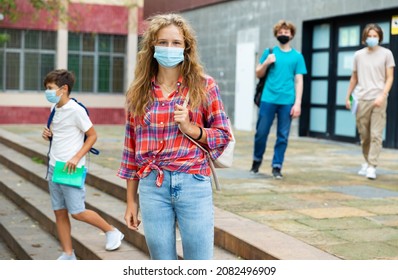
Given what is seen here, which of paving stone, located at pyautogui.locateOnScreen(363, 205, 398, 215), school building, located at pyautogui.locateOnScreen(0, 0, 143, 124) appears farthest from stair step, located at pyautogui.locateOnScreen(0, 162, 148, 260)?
school building, located at pyautogui.locateOnScreen(0, 0, 143, 124)

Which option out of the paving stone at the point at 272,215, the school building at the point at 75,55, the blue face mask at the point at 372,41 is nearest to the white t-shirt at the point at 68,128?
the paving stone at the point at 272,215

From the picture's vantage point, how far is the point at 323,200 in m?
7.90

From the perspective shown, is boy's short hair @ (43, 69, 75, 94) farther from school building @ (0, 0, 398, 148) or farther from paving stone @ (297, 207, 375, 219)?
school building @ (0, 0, 398, 148)

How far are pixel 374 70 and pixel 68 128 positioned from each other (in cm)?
473

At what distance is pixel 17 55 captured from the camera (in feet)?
78.1

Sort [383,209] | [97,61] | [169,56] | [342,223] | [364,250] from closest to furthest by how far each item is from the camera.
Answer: [169,56] → [364,250] → [342,223] → [383,209] → [97,61]

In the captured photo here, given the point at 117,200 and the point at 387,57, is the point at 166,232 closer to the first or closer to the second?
the point at 117,200

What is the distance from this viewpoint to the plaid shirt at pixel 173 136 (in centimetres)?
373

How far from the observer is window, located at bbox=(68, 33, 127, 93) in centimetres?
2444

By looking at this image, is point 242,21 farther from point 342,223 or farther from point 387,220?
point 342,223

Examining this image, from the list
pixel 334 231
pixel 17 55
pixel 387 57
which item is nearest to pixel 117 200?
pixel 334 231

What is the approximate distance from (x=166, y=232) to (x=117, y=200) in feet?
16.5

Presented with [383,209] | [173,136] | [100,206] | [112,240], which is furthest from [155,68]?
[100,206]

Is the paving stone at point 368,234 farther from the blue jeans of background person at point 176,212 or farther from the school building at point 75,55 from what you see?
the school building at point 75,55
